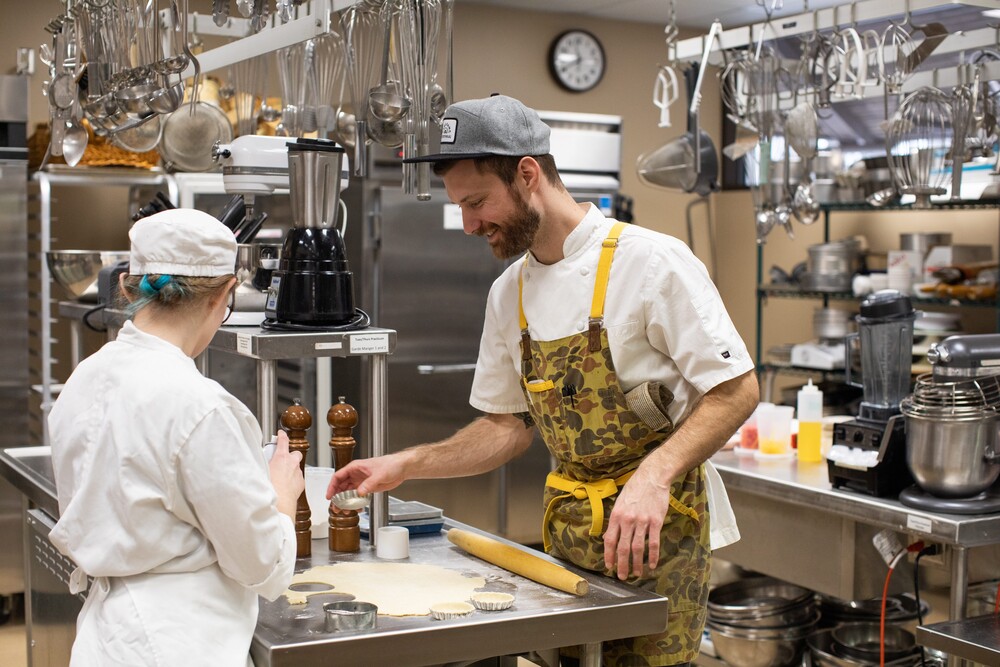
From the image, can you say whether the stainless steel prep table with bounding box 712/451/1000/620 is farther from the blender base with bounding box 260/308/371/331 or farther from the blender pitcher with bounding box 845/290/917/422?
the blender base with bounding box 260/308/371/331

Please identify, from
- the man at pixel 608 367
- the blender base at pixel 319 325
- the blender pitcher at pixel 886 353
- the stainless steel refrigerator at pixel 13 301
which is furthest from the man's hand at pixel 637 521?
the stainless steel refrigerator at pixel 13 301

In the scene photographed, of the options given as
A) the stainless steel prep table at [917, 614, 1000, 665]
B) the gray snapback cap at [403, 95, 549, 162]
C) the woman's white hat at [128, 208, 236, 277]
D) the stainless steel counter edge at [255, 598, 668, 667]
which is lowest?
the stainless steel prep table at [917, 614, 1000, 665]

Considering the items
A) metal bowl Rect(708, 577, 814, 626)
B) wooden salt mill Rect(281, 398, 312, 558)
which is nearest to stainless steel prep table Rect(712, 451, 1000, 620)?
metal bowl Rect(708, 577, 814, 626)

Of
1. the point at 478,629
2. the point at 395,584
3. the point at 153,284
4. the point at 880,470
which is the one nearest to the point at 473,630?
the point at 478,629

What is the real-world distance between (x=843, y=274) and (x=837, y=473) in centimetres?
343

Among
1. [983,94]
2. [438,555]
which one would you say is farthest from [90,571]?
[983,94]

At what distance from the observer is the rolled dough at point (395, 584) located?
1.97 metres

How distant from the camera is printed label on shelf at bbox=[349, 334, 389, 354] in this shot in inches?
91.3

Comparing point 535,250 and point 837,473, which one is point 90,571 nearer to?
point 535,250

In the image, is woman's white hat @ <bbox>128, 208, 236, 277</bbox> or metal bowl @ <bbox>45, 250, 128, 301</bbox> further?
metal bowl @ <bbox>45, 250, 128, 301</bbox>

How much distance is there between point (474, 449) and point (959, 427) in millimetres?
1199

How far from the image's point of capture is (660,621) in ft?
6.60

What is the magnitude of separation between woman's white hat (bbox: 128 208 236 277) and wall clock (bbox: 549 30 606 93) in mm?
5610

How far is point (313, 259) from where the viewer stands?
7.76ft
